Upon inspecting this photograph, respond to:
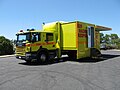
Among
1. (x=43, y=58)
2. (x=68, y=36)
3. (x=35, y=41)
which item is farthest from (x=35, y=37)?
(x=68, y=36)

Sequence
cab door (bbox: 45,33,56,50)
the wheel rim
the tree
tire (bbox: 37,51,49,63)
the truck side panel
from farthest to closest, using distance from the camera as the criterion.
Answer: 1. the tree
2. the truck side panel
3. cab door (bbox: 45,33,56,50)
4. the wheel rim
5. tire (bbox: 37,51,49,63)

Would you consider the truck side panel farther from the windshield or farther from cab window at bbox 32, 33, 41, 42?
the windshield

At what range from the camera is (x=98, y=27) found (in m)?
19.1

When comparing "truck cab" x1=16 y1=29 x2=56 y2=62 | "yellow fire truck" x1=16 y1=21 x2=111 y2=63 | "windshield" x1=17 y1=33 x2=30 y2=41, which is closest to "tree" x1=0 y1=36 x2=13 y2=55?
"yellow fire truck" x1=16 y1=21 x2=111 y2=63

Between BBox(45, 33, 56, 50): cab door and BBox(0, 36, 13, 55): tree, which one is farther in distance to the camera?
BBox(0, 36, 13, 55): tree

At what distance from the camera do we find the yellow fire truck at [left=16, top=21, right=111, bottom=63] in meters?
14.7

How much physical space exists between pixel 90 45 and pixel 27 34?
20.2 feet

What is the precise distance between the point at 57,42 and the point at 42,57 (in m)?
2.24

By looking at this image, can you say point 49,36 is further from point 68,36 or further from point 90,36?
point 90,36

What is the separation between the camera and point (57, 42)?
55.4 feet

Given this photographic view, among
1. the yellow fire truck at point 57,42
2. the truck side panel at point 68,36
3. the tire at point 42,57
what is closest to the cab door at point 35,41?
the yellow fire truck at point 57,42

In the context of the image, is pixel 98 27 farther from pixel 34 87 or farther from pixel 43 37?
pixel 34 87

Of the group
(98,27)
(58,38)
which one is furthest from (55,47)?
(98,27)

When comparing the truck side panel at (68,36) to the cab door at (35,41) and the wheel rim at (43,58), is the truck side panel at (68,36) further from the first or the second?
the cab door at (35,41)
